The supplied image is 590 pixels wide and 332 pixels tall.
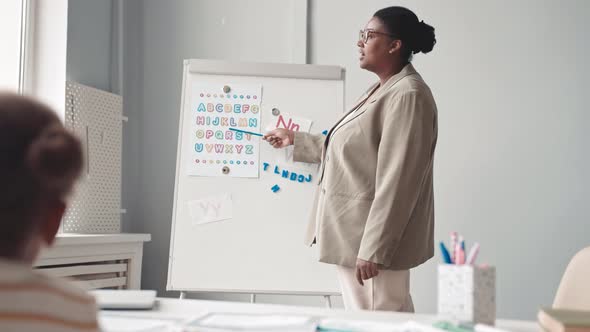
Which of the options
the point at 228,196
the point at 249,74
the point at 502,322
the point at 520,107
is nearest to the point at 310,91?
the point at 249,74

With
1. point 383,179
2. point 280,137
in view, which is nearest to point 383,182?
point 383,179

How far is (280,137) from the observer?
2.63 m

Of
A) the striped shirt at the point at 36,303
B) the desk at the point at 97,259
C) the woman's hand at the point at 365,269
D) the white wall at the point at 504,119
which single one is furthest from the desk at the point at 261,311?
the white wall at the point at 504,119

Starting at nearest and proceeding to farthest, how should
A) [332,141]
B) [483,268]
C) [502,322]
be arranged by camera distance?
[483,268]
[502,322]
[332,141]

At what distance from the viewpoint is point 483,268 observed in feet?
3.53

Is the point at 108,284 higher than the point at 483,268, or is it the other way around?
the point at 483,268

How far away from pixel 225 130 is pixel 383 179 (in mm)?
913

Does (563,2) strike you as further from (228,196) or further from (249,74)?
(228,196)

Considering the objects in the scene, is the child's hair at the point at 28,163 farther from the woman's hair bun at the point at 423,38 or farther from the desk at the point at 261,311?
the woman's hair bun at the point at 423,38

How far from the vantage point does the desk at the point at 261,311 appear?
3.87 feet

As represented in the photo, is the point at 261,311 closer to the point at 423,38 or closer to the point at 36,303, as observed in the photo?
the point at 36,303

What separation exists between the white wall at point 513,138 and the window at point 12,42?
5.69 feet

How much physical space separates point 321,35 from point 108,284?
4.81ft

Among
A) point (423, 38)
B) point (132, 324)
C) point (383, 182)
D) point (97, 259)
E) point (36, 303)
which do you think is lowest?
point (97, 259)
